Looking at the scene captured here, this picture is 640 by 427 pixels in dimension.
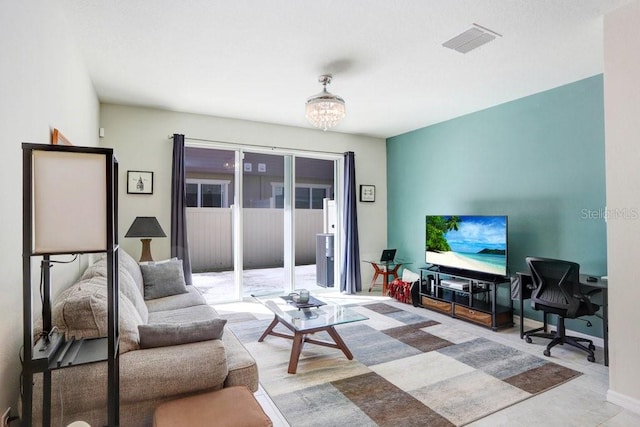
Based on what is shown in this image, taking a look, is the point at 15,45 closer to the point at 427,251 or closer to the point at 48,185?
the point at 48,185

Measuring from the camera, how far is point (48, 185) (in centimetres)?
131

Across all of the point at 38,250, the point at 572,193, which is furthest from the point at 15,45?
the point at 572,193

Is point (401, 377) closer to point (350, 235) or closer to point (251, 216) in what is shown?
point (350, 235)

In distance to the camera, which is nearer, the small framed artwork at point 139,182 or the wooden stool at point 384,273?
the small framed artwork at point 139,182

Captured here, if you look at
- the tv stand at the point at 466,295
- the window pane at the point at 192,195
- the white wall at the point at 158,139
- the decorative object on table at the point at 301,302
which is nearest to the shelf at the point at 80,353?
the decorative object on table at the point at 301,302

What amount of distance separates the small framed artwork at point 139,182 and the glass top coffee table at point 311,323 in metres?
2.23

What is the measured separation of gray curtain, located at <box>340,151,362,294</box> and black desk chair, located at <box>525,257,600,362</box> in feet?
9.10

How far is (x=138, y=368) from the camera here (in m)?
1.70

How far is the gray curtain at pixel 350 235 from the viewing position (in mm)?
5812

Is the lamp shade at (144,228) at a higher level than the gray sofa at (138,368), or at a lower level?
higher

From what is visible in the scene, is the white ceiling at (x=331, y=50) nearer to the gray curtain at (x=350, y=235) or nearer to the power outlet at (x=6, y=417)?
the gray curtain at (x=350, y=235)

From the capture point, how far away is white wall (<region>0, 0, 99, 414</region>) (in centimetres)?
146

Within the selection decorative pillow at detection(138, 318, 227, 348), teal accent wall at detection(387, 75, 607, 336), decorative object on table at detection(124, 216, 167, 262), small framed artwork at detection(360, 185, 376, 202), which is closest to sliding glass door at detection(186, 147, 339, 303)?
small framed artwork at detection(360, 185, 376, 202)

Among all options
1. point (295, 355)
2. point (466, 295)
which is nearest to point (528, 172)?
point (466, 295)
